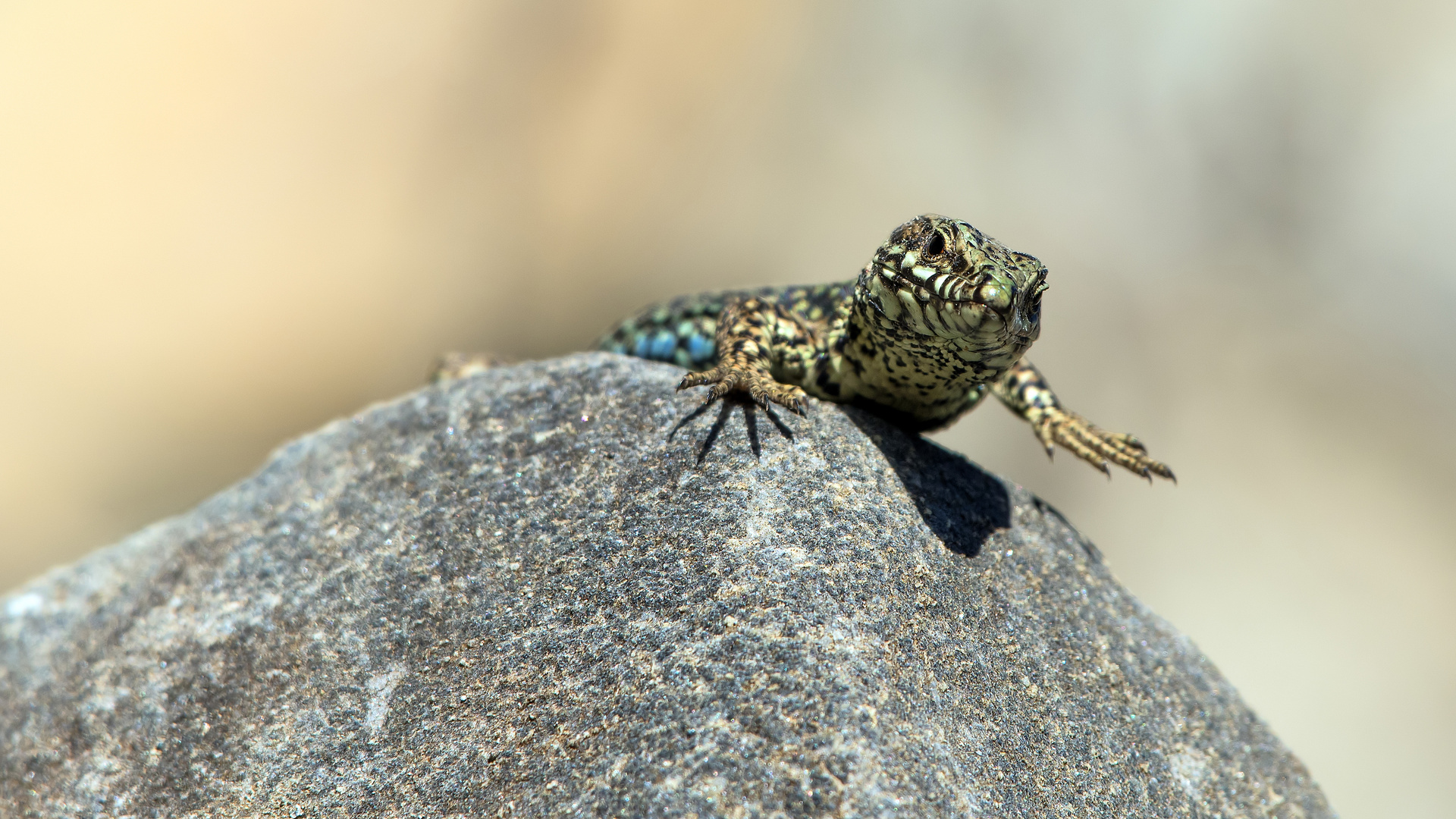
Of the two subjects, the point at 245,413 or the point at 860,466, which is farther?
the point at 245,413

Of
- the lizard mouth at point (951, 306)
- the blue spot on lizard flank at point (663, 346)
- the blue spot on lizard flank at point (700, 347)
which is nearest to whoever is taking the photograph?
the lizard mouth at point (951, 306)

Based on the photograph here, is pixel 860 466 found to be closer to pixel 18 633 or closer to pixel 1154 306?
pixel 18 633

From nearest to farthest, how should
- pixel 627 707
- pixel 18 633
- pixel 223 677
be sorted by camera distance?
pixel 627 707, pixel 223 677, pixel 18 633

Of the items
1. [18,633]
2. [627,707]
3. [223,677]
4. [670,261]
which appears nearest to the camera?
[627,707]

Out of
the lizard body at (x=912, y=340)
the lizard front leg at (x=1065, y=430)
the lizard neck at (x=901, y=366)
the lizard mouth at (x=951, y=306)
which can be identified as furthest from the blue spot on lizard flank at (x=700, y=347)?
the lizard mouth at (x=951, y=306)

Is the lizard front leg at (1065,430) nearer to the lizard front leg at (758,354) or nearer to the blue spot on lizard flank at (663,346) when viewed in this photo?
the lizard front leg at (758,354)

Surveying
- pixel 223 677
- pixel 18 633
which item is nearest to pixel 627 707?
pixel 223 677
